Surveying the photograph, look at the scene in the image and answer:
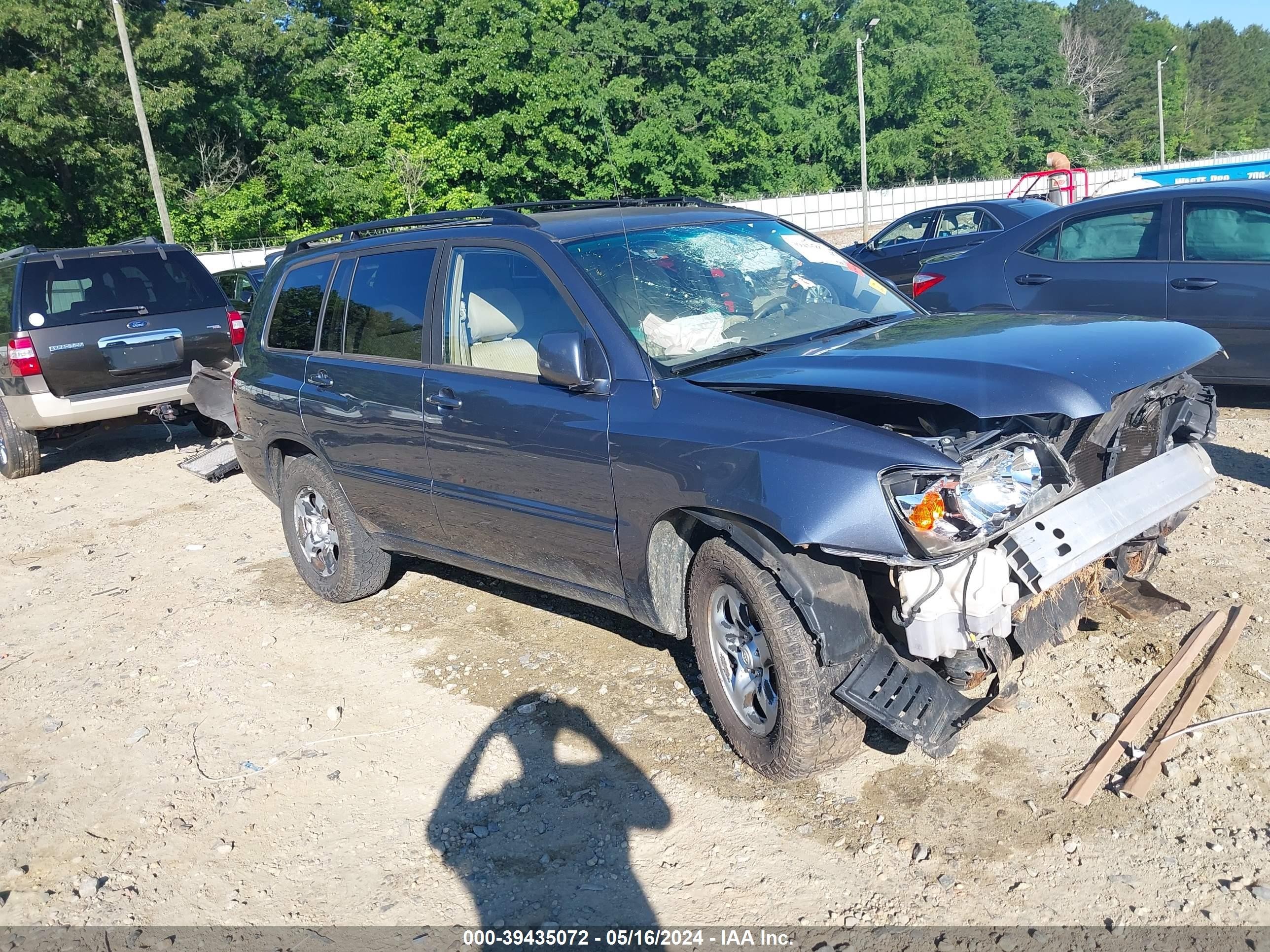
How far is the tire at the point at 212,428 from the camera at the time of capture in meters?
10.8

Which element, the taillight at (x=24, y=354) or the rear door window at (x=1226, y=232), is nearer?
the rear door window at (x=1226, y=232)

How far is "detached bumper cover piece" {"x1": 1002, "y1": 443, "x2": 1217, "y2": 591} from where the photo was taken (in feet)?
10.4

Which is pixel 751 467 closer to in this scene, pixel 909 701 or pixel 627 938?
pixel 909 701

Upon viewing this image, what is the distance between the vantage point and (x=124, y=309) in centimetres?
944

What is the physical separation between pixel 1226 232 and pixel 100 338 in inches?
355

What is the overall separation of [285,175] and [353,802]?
36.0 metres

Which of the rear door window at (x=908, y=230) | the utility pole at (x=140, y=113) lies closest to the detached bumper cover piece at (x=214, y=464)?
the rear door window at (x=908, y=230)

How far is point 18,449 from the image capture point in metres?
9.84

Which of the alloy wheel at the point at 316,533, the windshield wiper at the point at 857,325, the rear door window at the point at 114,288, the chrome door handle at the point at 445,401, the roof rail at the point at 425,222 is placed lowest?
the alloy wheel at the point at 316,533

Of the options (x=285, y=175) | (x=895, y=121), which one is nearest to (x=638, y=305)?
(x=285, y=175)

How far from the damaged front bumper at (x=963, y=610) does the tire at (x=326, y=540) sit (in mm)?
3139

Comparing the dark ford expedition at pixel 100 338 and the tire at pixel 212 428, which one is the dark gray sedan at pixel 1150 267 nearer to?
the dark ford expedition at pixel 100 338

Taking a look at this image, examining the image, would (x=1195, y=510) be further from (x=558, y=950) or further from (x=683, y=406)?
(x=558, y=950)

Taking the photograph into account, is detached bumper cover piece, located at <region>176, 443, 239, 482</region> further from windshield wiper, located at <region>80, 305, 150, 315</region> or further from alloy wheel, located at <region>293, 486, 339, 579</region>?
alloy wheel, located at <region>293, 486, 339, 579</region>
